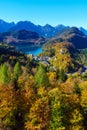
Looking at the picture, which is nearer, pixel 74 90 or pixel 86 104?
pixel 86 104

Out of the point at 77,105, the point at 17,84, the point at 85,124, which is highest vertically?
the point at 17,84

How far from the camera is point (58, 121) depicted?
84.5m

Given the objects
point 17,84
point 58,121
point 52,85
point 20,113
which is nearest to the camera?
point 58,121

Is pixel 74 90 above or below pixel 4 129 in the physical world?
above

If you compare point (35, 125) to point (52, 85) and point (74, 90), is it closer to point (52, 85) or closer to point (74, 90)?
point (74, 90)

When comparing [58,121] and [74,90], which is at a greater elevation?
[74,90]

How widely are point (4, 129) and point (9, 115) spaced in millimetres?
4388

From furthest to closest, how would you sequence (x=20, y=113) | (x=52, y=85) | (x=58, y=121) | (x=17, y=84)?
(x=52, y=85) → (x=17, y=84) → (x=20, y=113) → (x=58, y=121)

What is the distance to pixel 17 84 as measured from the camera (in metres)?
97.4

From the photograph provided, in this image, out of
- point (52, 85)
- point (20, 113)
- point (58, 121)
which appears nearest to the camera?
point (58, 121)

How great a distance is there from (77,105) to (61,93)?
6303mm

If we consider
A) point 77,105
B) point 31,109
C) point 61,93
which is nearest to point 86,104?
point 77,105

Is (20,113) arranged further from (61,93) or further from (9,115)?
(61,93)

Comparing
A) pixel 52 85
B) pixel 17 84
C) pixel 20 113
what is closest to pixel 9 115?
pixel 20 113
